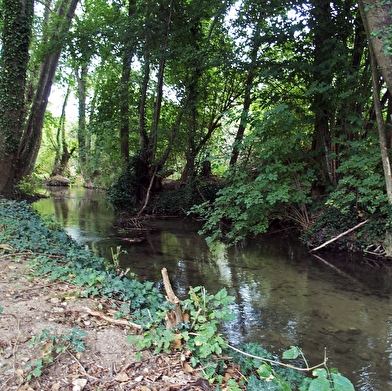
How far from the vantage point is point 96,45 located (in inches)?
521

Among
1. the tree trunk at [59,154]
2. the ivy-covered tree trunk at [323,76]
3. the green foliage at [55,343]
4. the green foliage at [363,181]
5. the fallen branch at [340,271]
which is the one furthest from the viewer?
the tree trunk at [59,154]

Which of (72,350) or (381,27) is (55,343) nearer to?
(72,350)

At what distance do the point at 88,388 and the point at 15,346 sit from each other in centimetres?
77

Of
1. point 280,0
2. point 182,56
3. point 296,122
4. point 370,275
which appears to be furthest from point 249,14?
point 370,275

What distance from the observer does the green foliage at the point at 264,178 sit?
7980 mm

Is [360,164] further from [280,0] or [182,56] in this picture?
[182,56]

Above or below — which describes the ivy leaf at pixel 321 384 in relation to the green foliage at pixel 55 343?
above

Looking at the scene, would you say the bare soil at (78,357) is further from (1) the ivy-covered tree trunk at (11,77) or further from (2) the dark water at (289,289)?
(1) the ivy-covered tree trunk at (11,77)

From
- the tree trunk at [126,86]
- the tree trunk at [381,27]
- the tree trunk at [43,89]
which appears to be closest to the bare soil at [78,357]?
the tree trunk at [381,27]

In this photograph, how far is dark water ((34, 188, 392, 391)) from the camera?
4.27 metres

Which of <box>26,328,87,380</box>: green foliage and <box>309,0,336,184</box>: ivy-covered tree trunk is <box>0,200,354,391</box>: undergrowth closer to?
<box>26,328,87,380</box>: green foliage

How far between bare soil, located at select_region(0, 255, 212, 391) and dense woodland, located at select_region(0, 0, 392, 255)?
5.05 m

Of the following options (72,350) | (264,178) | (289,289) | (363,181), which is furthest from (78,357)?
(363,181)

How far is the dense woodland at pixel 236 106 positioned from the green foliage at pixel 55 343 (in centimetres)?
544
